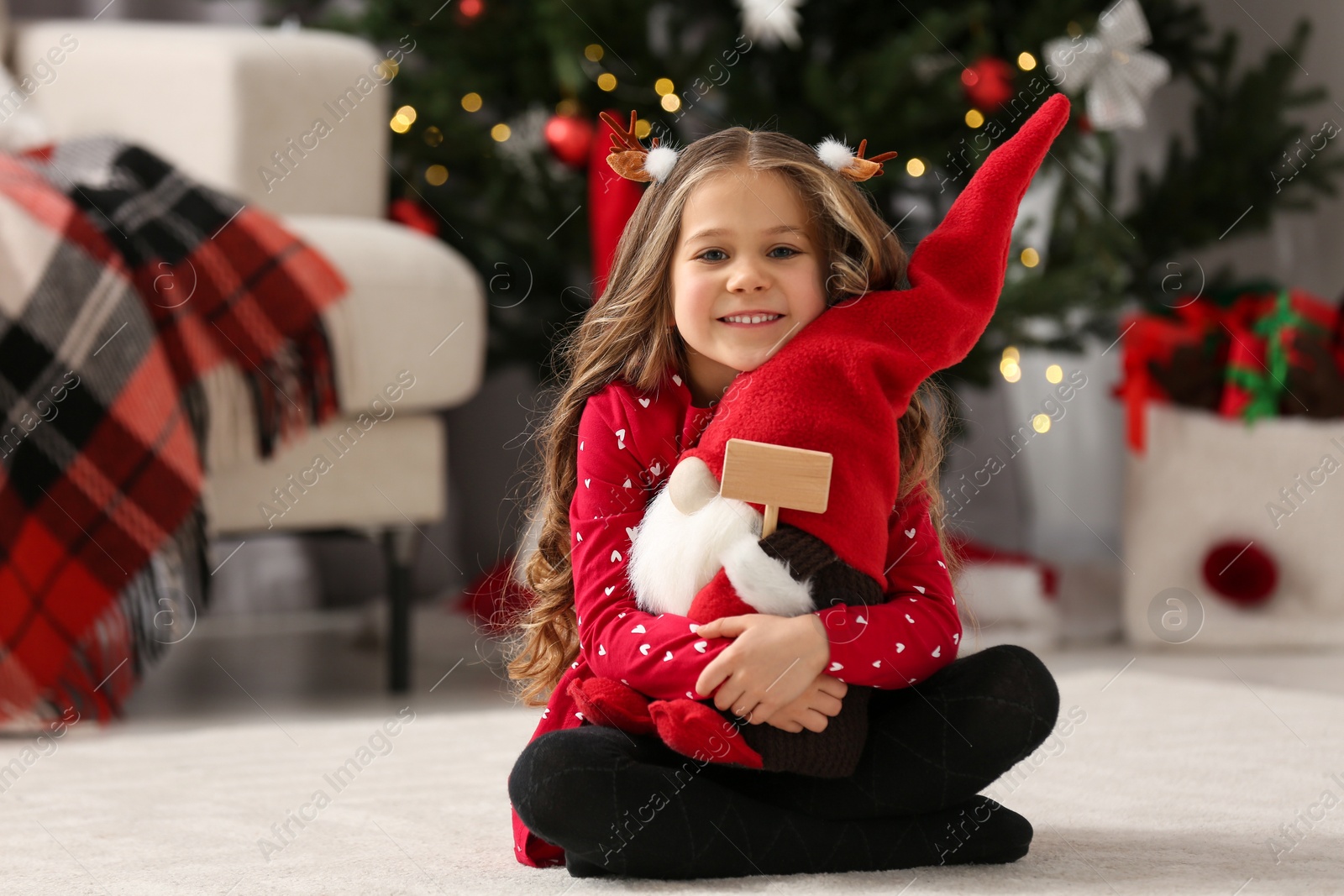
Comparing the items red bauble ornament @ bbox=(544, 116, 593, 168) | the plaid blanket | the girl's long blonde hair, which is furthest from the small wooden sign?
red bauble ornament @ bbox=(544, 116, 593, 168)

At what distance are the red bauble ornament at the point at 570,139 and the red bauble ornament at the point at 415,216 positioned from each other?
218mm

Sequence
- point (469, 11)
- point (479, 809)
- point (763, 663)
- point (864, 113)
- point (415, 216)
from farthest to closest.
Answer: point (415, 216), point (469, 11), point (864, 113), point (479, 809), point (763, 663)

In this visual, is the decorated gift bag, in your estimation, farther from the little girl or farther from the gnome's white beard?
the gnome's white beard

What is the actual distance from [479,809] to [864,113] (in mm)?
1039

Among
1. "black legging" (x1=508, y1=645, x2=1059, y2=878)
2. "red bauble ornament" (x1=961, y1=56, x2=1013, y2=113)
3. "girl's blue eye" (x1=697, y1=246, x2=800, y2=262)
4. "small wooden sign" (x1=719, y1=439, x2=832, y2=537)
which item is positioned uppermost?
"red bauble ornament" (x1=961, y1=56, x2=1013, y2=113)

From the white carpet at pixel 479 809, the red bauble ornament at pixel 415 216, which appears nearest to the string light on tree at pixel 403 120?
the red bauble ornament at pixel 415 216

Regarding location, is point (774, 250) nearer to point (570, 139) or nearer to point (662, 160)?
point (662, 160)

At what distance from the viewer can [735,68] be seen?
69.6 inches

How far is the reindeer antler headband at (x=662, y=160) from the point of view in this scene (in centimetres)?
81

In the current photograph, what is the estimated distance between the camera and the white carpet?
73 centimetres

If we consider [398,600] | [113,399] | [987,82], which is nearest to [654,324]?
[113,399]

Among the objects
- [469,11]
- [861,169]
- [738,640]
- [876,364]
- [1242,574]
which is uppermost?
[469,11]

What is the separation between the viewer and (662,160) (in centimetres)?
83

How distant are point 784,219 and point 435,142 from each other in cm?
111
